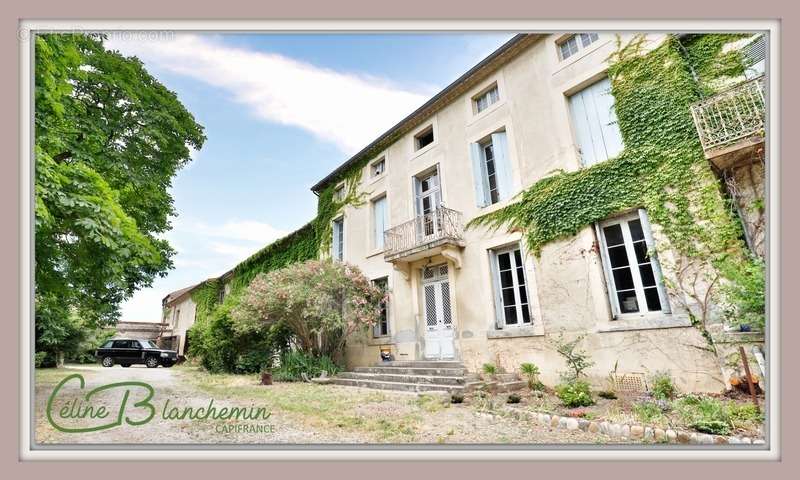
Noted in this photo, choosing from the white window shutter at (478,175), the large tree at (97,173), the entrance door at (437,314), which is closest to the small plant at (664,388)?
the entrance door at (437,314)

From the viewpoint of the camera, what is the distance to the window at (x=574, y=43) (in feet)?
22.3

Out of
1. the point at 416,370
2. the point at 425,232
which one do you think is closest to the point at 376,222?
the point at 425,232

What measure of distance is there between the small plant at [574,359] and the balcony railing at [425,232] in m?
3.10

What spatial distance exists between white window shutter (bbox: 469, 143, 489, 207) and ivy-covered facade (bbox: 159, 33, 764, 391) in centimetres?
4

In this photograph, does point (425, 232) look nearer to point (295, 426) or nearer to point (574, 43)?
point (574, 43)

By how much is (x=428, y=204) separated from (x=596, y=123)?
434 cm

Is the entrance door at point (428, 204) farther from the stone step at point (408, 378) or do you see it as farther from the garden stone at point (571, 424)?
the garden stone at point (571, 424)

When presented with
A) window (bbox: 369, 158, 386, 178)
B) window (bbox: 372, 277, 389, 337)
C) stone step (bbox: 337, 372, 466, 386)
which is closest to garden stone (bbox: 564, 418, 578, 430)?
stone step (bbox: 337, 372, 466, 386)

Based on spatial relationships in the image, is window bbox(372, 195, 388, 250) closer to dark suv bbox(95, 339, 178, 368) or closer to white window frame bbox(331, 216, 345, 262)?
white window frame bbox(331, 216, 345, 262)

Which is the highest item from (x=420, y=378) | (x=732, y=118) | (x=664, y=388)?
(x=732, y=118)

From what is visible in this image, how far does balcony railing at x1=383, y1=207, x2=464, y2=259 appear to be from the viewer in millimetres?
8242

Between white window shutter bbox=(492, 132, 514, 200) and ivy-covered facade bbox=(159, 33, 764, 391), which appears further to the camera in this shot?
white window shutter bbox=(492, 132, 514, 200)

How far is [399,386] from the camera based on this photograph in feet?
22.0
